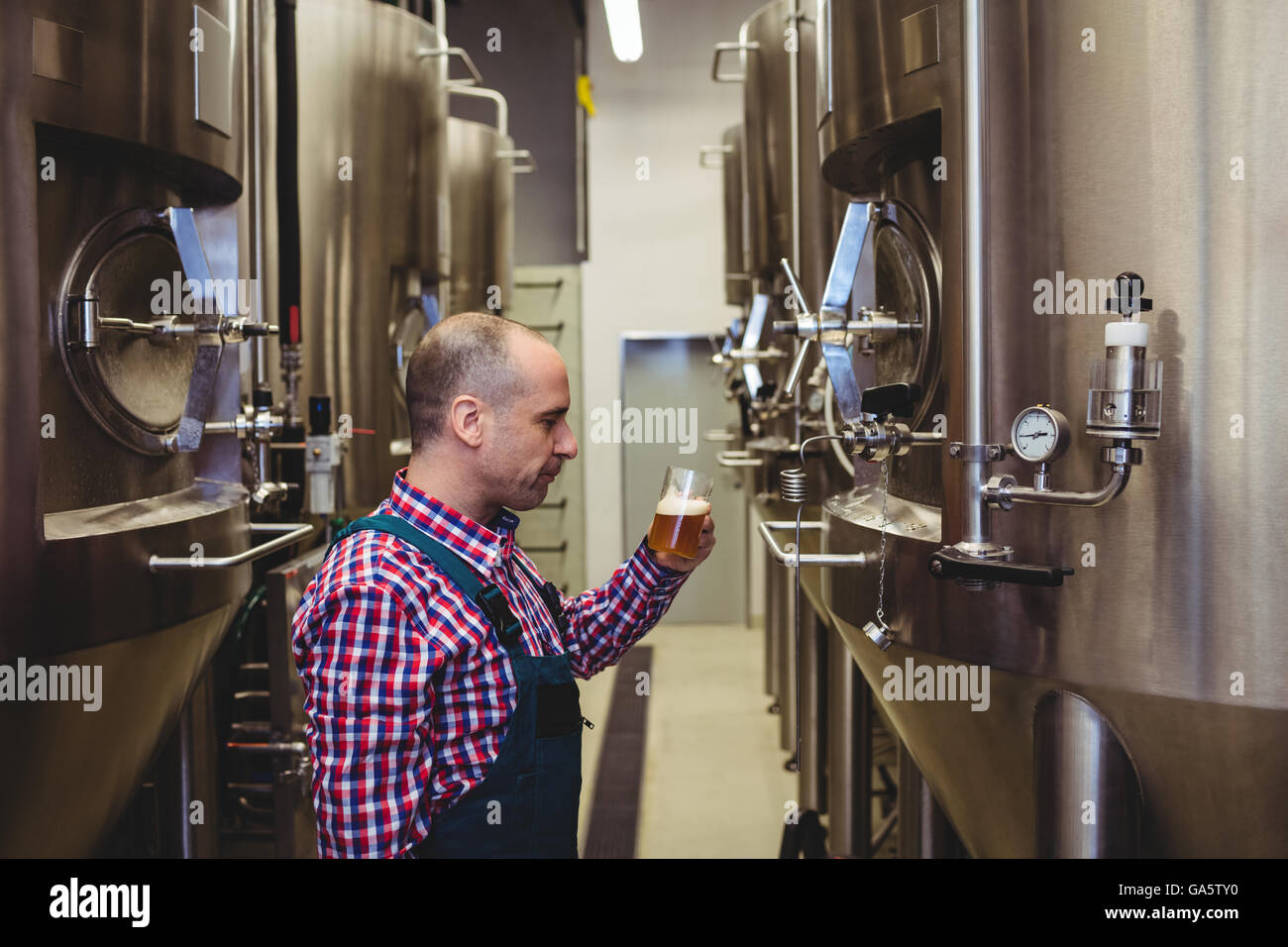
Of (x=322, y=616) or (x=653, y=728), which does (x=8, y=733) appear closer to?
(x=322, y=616)

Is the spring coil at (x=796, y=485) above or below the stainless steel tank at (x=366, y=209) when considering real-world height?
below

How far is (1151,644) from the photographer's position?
60.6 inches

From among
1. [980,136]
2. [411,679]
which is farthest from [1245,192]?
[411,679]

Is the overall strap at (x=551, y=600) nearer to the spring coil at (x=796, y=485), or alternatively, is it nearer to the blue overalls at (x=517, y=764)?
the blue overalls at (x=517, y=764)

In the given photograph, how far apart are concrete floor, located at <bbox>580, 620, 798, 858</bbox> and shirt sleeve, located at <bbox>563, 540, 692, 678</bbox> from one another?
82.7 inches

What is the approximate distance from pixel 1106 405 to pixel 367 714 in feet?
3.72

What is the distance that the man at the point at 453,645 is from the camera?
1261mm

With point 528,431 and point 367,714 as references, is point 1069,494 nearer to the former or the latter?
point 528,431

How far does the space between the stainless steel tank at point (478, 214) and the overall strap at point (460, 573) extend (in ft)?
12.0

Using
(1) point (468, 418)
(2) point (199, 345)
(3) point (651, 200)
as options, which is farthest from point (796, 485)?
(3) point (651, 200)

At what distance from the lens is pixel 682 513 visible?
1.69 meters

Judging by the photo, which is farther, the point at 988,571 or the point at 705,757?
the point at 705,757

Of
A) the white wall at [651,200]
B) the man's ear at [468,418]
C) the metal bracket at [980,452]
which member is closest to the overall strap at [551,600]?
the man's ear at [468,418]

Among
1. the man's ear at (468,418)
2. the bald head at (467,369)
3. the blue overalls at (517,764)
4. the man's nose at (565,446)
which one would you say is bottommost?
the blue overalls at (517,764)
